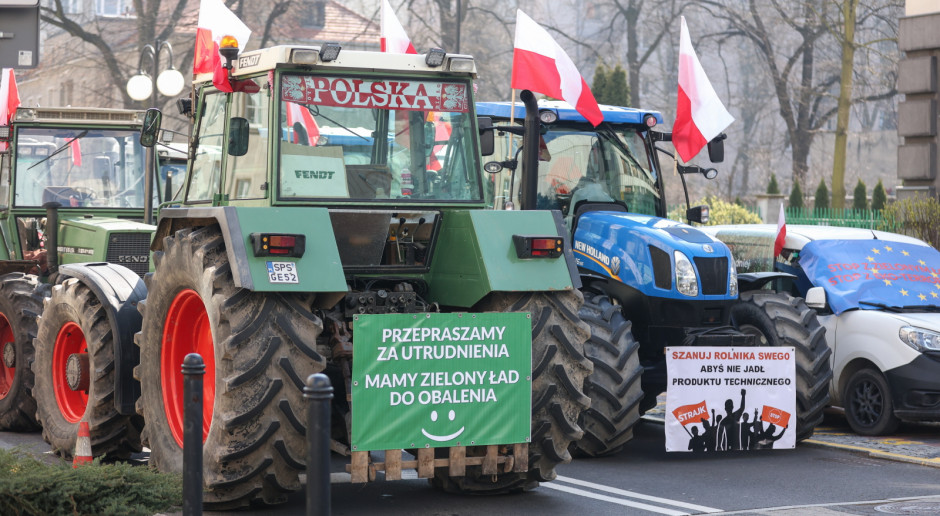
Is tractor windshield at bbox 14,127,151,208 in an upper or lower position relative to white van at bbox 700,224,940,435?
upper

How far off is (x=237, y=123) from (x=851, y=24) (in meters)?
26.6

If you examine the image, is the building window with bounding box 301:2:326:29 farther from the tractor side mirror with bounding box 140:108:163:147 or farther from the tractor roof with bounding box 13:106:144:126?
the tractor side mirror with bounding box 140:108:163:147

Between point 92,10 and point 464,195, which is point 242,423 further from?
point 92,10

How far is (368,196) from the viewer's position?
7652 mm

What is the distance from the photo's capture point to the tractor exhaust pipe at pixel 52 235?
429 inches

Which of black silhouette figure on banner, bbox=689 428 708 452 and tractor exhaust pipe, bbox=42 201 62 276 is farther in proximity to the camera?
tractor exhaust pipe, bbox=42 201 62 276

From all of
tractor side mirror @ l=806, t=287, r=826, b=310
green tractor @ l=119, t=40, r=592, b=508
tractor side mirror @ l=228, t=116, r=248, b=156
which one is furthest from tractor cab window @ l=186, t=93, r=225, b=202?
tractor side mirror @ l=806, t=287, r=826, b=310

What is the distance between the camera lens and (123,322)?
335 inches

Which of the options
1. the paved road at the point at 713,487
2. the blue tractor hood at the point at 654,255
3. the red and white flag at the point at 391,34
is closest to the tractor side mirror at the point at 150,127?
the paved road at the point at 713,487

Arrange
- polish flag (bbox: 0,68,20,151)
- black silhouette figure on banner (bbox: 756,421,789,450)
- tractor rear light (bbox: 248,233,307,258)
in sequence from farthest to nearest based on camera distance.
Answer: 1. polish flag (bbox: 0,68,20,151)
2. black silhouette figure on banner (bbox: 756,421,789,450)
3. tractor rear light (bbox: 248,233,307,258)

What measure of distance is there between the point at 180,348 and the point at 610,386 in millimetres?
3202

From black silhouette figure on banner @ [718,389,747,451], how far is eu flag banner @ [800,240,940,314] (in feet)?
7.20

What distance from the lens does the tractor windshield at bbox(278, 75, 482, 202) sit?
7.48 m

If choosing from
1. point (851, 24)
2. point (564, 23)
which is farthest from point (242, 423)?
point (564, 23)
